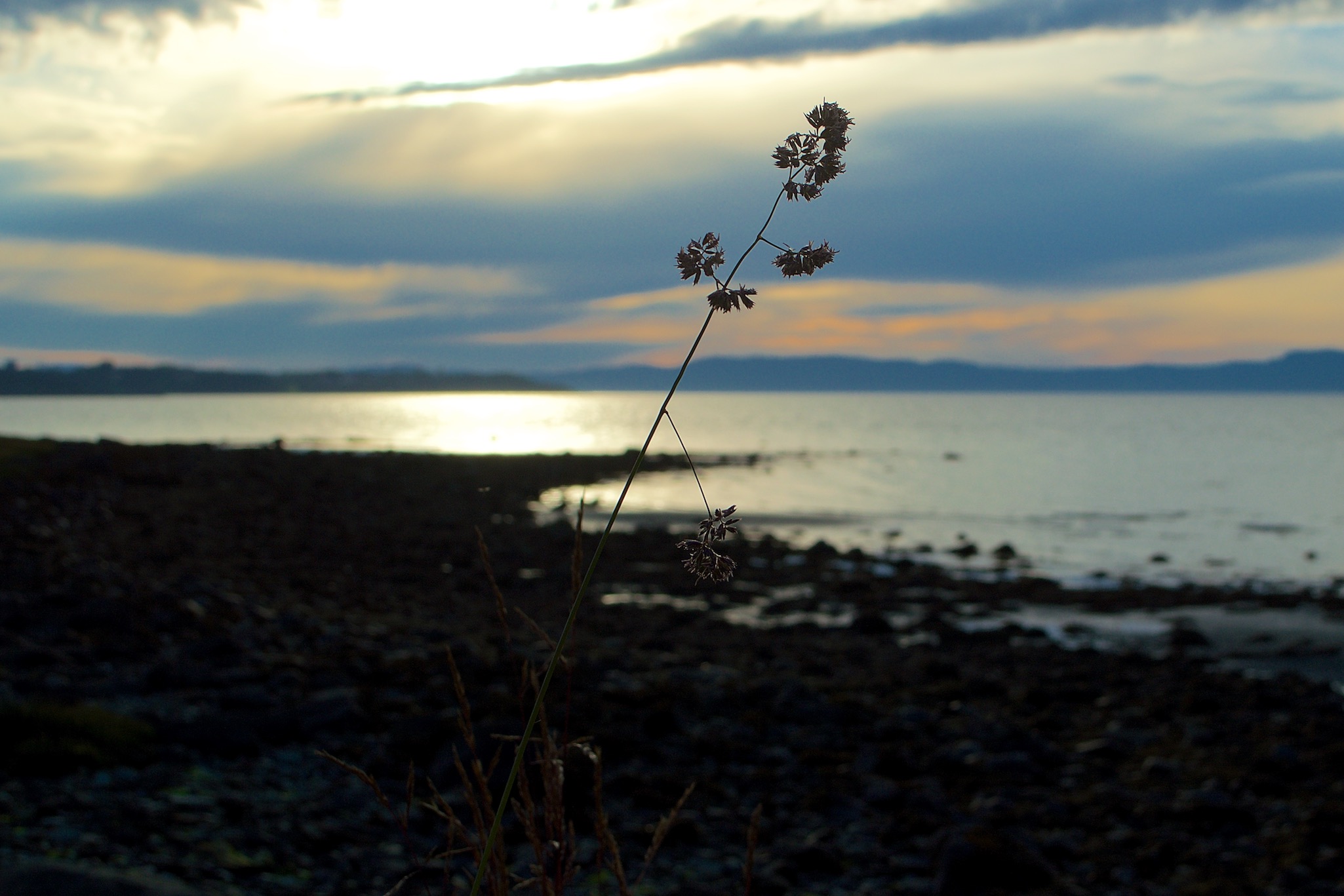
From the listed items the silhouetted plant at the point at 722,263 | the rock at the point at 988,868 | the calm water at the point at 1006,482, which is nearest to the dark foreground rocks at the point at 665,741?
the rock at the point at 988,868

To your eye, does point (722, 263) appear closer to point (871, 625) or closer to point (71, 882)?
point (71, 882)

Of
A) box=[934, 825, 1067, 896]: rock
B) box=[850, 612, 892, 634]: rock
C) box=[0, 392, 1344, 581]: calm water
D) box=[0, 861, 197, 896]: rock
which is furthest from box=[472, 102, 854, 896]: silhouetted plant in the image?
box=[0, 392, 1344, 581]: calm water

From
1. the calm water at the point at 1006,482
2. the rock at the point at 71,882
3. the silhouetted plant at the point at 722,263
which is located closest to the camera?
the silhouetted plant at the point at 722,263

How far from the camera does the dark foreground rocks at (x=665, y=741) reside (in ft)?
22.1

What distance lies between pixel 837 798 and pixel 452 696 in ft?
13.7

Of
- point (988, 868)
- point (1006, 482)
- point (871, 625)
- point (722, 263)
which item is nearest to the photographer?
point (722, 263)

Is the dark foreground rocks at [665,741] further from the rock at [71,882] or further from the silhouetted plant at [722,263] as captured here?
the silhouetted plant at [722,263]

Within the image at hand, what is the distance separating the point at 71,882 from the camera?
4777 millimetres

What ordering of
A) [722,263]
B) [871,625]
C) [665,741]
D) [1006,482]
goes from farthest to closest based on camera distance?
[1006,482]
[871,625]
[665,741]
[722,263]

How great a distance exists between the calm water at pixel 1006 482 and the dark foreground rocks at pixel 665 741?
15478 millimetres

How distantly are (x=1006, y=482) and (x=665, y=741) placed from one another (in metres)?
54.9

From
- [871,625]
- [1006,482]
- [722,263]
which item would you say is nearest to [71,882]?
[722,263]

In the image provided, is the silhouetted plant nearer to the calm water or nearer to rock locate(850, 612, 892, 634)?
rock locate(850, 612, 892, 634)

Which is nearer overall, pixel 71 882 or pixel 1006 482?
pixel 71 882
